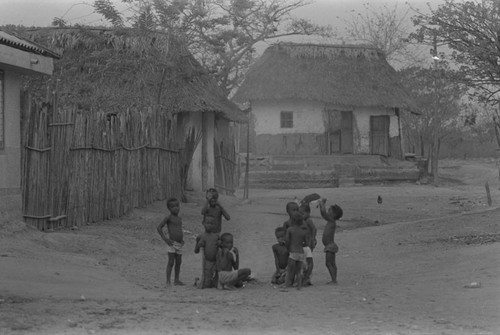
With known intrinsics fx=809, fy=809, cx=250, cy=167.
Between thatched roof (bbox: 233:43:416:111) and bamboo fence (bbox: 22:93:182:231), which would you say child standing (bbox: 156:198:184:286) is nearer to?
bamboo fence (bbox: 22:93:182:231)

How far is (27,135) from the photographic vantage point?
449 inches

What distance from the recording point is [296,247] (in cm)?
921

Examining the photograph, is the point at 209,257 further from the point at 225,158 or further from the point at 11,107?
the point at 225,158

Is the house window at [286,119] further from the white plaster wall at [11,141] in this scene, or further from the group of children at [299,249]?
the group of children at [299,249]

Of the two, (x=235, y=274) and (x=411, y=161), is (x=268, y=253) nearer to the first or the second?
(x=235, y=274)

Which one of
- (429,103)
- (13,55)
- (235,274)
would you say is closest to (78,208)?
(13,55)

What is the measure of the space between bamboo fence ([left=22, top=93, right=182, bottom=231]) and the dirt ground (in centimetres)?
36

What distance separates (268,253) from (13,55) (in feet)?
16.0

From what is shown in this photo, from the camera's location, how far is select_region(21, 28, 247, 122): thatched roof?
17672 mm

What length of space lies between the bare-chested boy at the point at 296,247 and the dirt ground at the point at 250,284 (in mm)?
301

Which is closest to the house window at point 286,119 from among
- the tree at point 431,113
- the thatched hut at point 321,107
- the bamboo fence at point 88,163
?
the thatched hut at point 321,107

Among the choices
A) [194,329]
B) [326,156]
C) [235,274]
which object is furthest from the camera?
[326,156]

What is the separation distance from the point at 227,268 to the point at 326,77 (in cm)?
2558

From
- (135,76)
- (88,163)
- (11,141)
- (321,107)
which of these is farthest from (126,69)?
(321,107)
